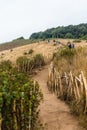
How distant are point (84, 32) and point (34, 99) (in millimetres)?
36410

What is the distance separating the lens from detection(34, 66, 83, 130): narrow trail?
7.76 meters

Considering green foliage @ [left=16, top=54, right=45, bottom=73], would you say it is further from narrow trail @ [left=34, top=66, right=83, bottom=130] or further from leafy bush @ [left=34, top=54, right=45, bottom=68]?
narrow trail @ [left=34, top=66, right=83, bottom=130]

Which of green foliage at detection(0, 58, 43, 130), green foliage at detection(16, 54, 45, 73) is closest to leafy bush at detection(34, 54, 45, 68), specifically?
green foliage at detection(16, 54, 45, 73)

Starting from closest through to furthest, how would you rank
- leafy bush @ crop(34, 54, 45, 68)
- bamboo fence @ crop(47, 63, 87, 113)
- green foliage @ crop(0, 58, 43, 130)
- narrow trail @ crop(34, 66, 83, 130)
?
green foliage @ crop(0, 58, 43, 130), narrow trail @ crop(34, 66, 83, 130), bamboo fence @ crop(47, 63, 87, 113), leafy bush @ crop(34, 54, 45, 68)

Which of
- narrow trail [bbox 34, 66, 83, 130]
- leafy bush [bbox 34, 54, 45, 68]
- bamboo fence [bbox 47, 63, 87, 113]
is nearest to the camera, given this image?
narrow trail [bbox 34, 66, 83, 130]

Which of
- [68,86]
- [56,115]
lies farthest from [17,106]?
[68,86]

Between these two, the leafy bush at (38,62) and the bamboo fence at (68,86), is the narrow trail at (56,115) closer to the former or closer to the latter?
the bamboo fence at (68,86)

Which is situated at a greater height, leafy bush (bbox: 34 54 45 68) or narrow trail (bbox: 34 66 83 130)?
leafy bush (bbox: 34 54 45 68)

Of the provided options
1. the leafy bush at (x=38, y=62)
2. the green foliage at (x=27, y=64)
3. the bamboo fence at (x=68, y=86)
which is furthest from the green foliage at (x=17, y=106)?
the leafy bush at (x=38, y=62)

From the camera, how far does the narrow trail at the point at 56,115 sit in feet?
25.5

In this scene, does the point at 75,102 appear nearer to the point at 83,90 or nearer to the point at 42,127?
the point at 83,90

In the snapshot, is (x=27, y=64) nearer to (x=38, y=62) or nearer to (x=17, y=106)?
(x=38, y=62)

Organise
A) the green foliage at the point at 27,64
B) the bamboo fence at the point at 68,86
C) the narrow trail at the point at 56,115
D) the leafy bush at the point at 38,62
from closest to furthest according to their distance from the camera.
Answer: the narrow trail at the point at 56,115, the bamboo fence at the point at 68,86, the green foliage at the point at 27,64, the leafy bush at the point at 38,62

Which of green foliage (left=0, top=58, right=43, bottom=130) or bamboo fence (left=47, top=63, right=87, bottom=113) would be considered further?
bamboo fence (left=47, top=63, right=87, bottom=113)
